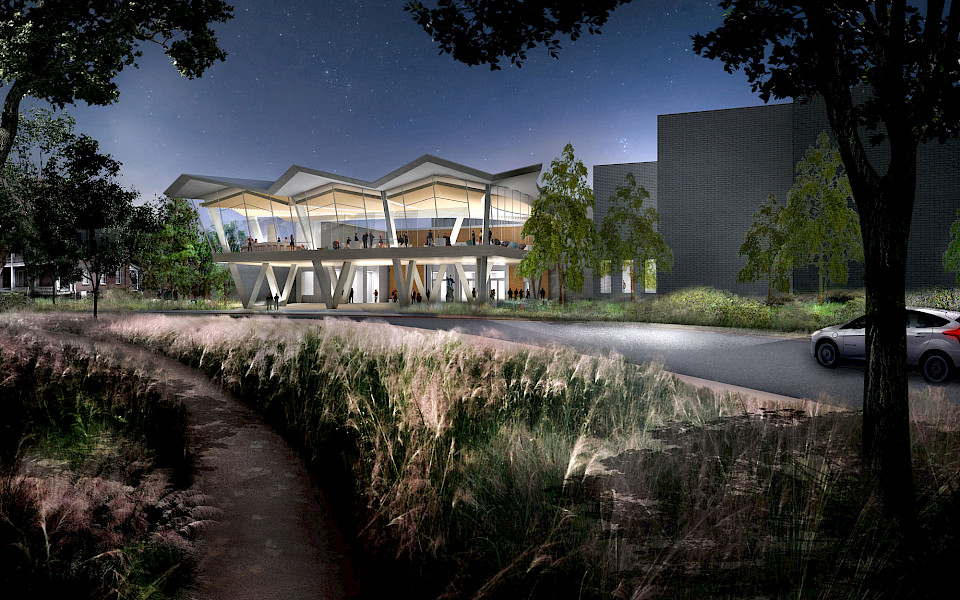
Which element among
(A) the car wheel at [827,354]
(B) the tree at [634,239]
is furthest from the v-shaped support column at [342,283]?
(A) the car wheel at [827,354]

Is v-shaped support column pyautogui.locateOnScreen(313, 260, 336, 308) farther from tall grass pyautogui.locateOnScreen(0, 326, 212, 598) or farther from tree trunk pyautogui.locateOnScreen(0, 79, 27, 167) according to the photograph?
tall grass pyautogui.locateOnScreen(0, 326, 212, 598)

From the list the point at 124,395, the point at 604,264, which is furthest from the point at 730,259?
the point at 124,395

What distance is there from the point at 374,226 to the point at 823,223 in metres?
35.0

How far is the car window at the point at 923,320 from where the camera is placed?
9.54 m

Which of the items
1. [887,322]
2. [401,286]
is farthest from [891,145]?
[401,286]

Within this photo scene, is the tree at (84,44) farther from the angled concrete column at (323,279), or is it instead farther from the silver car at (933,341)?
the angled concrete column at (323,279)

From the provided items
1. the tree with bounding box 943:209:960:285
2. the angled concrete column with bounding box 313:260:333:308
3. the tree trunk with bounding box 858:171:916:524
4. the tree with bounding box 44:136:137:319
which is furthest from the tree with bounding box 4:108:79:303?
the tree with bounding box 943:209:960:285

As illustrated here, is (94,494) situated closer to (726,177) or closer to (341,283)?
(726,177)

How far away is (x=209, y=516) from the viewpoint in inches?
150

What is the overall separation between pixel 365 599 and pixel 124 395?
5250mm

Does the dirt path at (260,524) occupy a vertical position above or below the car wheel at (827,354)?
below

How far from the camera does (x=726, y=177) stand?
30.1 m

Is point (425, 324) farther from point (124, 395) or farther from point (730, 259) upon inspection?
point (730, 259)

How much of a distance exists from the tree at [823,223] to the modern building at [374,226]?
15178mm
